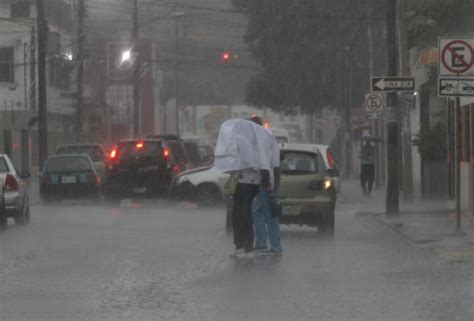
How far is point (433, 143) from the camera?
34.8 m

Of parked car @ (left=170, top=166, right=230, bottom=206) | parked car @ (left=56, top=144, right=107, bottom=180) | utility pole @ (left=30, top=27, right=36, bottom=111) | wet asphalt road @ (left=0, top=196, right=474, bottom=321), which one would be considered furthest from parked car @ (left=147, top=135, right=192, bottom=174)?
utility pole @ (left=30, top=27, right=36, bottom=111)

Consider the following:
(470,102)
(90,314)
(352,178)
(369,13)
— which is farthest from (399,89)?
(352,178)

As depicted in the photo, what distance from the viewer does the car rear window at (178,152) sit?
37.1 meters

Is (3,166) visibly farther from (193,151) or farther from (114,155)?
(193,151)

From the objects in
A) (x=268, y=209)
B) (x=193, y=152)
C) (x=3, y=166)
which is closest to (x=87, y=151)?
(x=193, y=152)

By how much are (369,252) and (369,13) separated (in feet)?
100

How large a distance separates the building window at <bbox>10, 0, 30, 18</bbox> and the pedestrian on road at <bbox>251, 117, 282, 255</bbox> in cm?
4214

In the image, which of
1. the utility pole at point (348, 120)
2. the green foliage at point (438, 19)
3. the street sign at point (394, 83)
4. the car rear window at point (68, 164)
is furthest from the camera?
the utility pole at point (348, 120)

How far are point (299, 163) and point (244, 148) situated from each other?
519cm

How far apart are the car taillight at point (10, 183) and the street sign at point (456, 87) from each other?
8.53 metres

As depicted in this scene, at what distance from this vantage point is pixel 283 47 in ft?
197

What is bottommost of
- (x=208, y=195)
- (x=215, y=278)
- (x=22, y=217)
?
(x=215, y=278)

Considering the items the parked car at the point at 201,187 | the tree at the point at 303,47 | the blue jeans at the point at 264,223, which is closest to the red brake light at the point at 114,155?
the parked car at the point at 201,187

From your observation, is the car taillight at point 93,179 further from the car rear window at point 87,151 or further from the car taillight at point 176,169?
the car rear window at point 87,151
